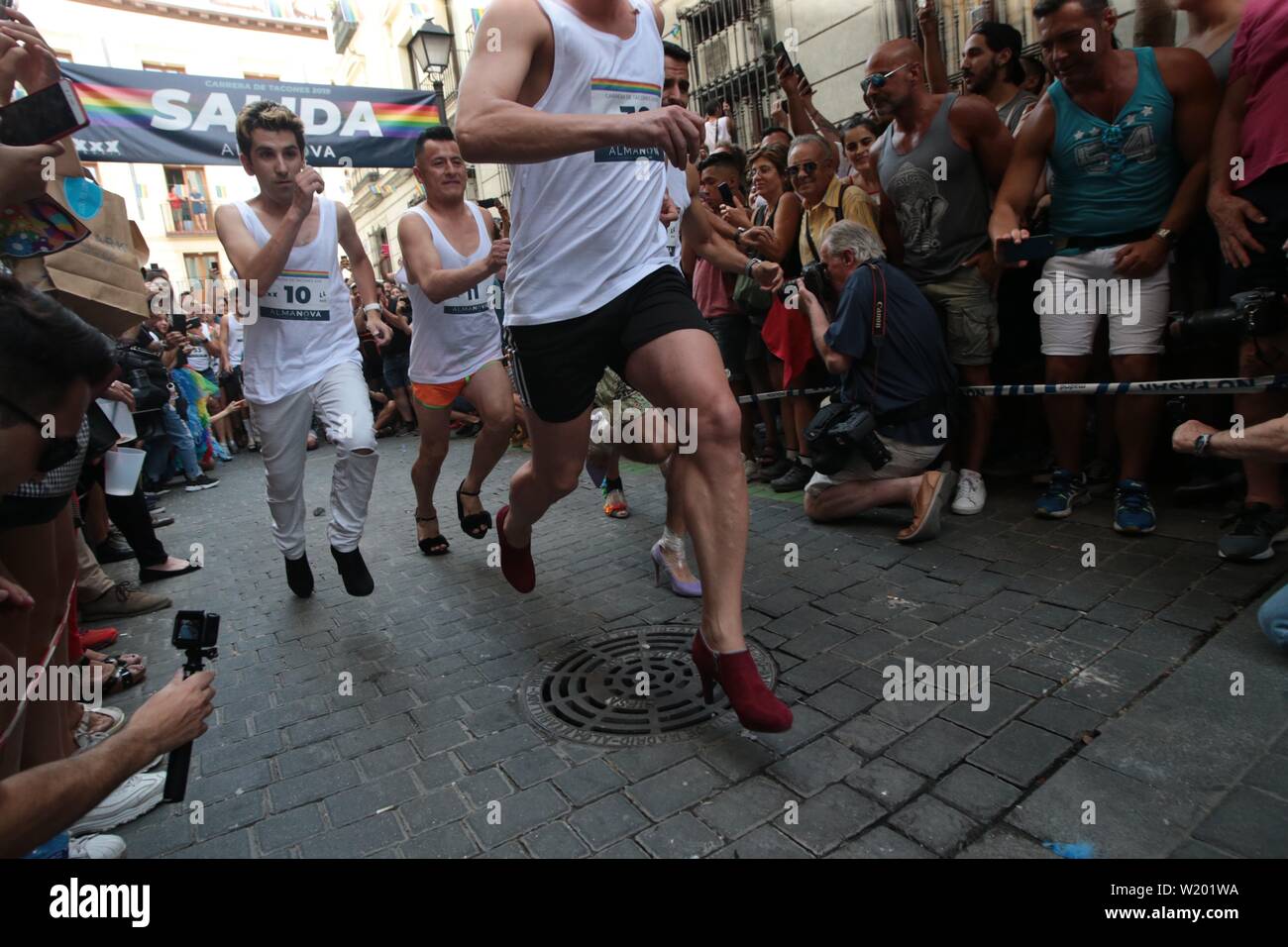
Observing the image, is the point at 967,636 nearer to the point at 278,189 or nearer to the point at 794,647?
the point at 794,647

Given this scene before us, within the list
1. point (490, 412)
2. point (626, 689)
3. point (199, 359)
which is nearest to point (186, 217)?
point (199, 359)

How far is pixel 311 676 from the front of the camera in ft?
10.4

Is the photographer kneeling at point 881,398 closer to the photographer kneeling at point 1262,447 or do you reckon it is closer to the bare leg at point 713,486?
the photographer kneeling at point 1262,447

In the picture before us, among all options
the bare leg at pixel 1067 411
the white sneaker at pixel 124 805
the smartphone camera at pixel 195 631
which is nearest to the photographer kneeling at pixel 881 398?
the bare leg at pixel 1067 411

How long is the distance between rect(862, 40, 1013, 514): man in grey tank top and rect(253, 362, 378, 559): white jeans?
10.7ft

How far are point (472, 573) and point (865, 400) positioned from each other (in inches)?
97.7

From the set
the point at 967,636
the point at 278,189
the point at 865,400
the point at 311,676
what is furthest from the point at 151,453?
the point at 967,636

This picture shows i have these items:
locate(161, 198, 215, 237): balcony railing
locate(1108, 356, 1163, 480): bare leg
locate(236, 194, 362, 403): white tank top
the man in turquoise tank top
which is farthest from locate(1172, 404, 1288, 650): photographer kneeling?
locate(161, 198, 215, 237): balcony railing

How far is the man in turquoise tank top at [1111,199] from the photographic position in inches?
145

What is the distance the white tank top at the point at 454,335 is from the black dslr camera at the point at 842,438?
203 cm

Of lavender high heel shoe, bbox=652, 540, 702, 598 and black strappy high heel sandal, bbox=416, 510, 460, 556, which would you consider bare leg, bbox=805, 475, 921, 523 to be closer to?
lavender high heel shoe, bbox=652, 540, 702, 598

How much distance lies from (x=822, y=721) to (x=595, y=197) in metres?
1.84

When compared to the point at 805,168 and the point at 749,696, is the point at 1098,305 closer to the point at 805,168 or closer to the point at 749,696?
the point at 805,168

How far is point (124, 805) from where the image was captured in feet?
7.45
